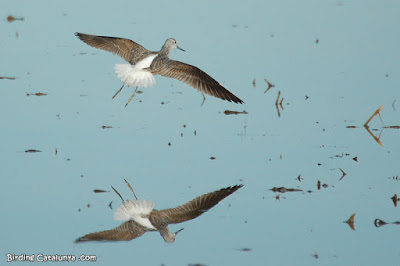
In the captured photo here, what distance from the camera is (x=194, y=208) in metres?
8.25

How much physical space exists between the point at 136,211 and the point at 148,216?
0.47ft

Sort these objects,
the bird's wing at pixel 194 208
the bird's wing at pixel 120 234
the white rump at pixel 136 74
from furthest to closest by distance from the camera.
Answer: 1. the white rump at pixel 136 74
2. the bird's wing at pixel 194 208
3. the bird's wing at pixel 120 234

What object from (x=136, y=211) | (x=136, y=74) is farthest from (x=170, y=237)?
(x=136, y=74)

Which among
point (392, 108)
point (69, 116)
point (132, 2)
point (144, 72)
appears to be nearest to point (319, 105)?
point (392, 108)

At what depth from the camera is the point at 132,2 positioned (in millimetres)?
17953

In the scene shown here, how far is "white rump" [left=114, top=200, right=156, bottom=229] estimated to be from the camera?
7.95 metres

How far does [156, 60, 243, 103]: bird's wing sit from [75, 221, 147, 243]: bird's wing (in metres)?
3.15

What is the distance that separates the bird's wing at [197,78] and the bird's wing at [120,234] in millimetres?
3152

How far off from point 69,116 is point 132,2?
7.55 m

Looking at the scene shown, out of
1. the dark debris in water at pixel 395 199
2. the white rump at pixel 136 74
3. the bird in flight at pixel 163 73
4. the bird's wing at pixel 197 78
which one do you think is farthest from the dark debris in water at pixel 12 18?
the dark debris in water at pixel 395 199

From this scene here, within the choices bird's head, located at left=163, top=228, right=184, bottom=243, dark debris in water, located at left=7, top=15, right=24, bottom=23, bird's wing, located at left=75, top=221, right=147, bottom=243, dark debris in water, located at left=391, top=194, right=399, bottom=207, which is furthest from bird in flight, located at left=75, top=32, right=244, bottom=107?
dark debris in water, located at left=7, top=15, right=24, bottom=23

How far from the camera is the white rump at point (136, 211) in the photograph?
7.95 meters

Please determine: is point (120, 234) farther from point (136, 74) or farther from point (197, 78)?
point (197, 78)

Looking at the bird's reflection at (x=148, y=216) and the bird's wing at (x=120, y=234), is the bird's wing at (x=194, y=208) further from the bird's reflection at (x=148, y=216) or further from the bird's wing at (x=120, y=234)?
the bird's wing at (x=120, y=234)
